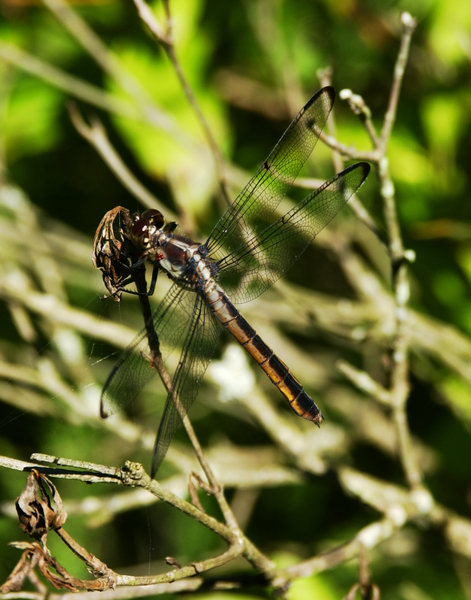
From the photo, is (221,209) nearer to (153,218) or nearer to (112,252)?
(153,218)

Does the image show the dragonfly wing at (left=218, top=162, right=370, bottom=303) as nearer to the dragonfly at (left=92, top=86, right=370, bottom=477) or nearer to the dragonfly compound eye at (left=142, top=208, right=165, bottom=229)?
the dragonfly at (left=92, top=86, right=370, bottom=477)

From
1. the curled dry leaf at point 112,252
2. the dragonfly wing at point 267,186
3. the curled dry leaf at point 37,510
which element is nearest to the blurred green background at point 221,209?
the dragonfly wing at point 267,186

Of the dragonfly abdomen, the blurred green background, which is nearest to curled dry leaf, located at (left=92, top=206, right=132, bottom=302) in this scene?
the dragonfly abdomen

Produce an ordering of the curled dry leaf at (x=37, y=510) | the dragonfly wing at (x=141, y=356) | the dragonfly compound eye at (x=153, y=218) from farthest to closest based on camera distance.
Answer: the dragonfly compound eye at (x=153, y=218) → the dragonfly wing at (x=141, y=356) → the curled dry leaf at (x=37, y=510)

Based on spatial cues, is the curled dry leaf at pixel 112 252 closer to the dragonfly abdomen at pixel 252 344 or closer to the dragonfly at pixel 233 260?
the dragonfly at pixel 233 260

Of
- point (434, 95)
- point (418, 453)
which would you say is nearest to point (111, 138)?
point (434, 95)

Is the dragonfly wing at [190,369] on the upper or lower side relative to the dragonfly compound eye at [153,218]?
lower
